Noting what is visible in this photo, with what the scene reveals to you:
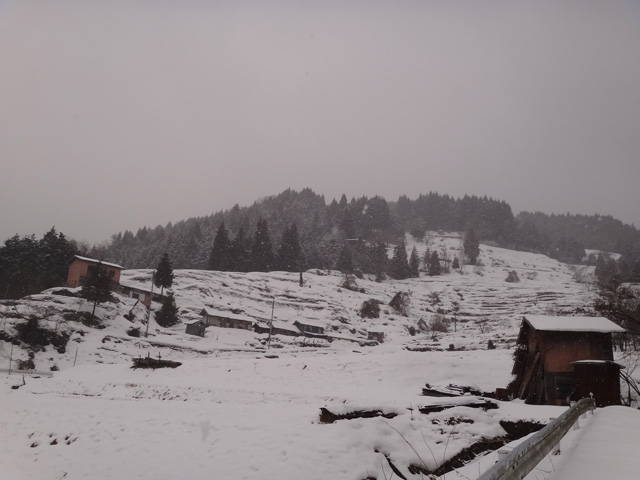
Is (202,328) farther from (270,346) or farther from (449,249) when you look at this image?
(449,249)

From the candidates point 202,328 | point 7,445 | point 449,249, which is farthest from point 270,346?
point 449,249

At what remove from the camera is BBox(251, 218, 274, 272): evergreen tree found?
12069 cm

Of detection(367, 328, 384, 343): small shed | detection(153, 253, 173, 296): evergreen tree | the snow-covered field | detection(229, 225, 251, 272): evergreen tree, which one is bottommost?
detection(367, 328, 384, 343): small shed

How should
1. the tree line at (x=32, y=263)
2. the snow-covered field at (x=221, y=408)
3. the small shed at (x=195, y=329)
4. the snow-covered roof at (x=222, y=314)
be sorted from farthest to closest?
the snow-covered roof at (x=222, y=314) → the small shed at (x=195, y=329) → the tree line at (x=32, y=263) → the snow-covered field at (x=221, y=408)

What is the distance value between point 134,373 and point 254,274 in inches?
2991

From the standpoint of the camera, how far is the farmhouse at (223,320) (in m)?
72.1

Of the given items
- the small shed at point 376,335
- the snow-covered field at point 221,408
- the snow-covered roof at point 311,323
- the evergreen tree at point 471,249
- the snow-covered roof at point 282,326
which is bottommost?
the small shed at point 376,335

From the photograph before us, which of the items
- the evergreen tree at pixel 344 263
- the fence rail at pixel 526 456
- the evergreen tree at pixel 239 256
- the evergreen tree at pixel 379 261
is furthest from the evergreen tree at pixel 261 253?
the fence rail at pixel 526 456

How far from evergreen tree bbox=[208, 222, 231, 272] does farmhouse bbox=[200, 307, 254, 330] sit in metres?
41.5

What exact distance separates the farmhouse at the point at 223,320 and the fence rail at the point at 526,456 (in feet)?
230

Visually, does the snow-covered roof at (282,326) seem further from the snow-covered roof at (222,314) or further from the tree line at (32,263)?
the tree line at (32,263)

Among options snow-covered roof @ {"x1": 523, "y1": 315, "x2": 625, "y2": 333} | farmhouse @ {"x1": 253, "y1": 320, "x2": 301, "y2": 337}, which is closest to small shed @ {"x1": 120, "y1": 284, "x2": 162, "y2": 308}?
farmhouse @ {"x1": 253, "y1": 320, "x2": 301, "y2": 337}

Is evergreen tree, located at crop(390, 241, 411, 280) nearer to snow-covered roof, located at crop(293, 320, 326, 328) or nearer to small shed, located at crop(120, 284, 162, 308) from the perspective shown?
snow-covered roof, located at crop(293, 320, 326, 328)

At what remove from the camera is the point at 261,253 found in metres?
122
